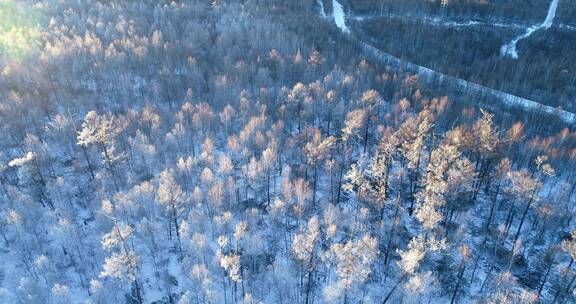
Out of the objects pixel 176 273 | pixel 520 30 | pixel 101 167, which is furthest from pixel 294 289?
pixel 520 30

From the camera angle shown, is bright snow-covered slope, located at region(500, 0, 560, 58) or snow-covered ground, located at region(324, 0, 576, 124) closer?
snow-covered ground, located at region(324, 0, 576, 124)

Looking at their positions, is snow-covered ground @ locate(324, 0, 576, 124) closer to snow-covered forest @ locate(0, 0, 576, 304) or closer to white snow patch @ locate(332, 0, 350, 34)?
snow-covered forest @ locate(0, 0, 576, 304)

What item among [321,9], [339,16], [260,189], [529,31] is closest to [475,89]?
[529,31]

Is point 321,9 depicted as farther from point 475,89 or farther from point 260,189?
point 260,189

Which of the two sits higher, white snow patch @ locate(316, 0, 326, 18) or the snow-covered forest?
white snow patch @ locate(316, 0, 326, 18)

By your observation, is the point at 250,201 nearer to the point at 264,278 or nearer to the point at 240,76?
the point at 264,278

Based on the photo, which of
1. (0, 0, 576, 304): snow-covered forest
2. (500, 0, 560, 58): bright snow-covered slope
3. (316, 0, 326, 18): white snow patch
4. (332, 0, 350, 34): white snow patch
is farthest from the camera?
(316, 0, 326, 18): white snow patch

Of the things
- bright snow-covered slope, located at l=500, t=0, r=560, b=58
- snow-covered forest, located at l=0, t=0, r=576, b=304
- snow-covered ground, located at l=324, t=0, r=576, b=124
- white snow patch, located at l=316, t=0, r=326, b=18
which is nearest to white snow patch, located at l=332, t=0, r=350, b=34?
white snow patch, located at l=316, t=0, r=326, b=18
